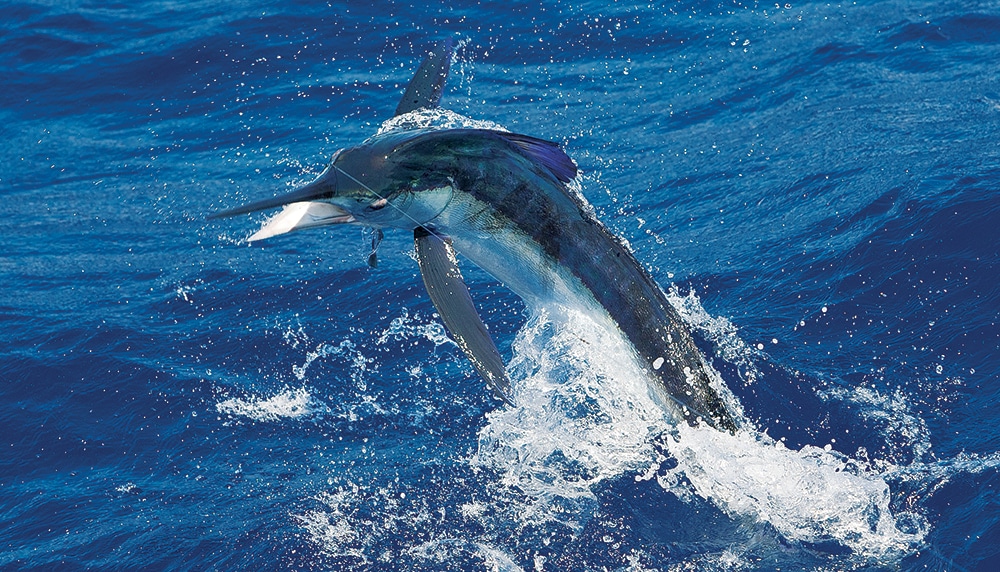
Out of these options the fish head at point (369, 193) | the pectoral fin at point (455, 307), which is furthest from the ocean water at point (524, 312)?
the fish head at point (369, 193)

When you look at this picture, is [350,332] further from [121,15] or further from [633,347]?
[121,15]

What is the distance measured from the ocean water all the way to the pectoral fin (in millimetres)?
789

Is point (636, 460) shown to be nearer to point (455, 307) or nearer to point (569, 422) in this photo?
point (569, 422)

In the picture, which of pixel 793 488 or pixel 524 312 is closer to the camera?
pixel 793 488

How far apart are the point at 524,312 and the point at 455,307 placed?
126 inches

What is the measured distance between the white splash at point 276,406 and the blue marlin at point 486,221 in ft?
7.85

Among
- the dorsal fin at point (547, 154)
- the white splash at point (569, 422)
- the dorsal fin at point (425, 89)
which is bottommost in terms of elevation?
the white splash at point (569, 422)

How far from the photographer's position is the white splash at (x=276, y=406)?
24.0ft

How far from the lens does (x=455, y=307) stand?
5055mm

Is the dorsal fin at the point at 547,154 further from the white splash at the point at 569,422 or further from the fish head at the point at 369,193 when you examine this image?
the white splash at the point at 569,422

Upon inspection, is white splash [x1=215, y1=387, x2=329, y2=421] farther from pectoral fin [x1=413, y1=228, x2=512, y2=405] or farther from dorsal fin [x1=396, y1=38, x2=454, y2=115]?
pectoral fin [x1=413, y1=228, x2=512, y2=405]

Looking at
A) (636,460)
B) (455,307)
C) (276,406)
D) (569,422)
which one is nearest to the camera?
(455,307)

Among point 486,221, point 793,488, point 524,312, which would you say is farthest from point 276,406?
point 793,488

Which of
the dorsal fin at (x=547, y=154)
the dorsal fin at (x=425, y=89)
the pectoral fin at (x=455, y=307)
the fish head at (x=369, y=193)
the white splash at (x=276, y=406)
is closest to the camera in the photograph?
the fish head at (x=369, y=193)
